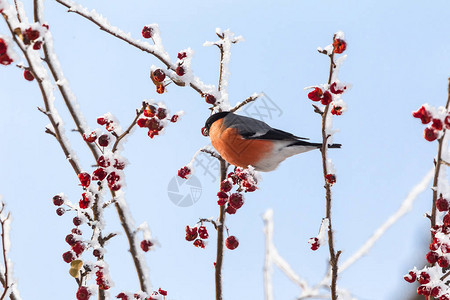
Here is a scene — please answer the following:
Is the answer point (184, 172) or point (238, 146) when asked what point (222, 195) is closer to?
point (184, 172)

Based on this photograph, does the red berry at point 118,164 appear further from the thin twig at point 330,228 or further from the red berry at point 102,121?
the thin twig at point 330,228

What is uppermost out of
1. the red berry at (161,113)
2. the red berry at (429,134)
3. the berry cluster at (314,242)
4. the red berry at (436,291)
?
Result: the red berry at (161,113)

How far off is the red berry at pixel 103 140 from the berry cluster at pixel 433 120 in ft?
3.98

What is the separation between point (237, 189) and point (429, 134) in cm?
92

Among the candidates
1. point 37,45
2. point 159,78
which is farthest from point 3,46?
point 159,78

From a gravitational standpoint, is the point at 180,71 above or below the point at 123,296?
above

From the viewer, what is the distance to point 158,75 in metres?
2.22

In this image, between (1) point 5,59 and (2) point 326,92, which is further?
(2) point 326,92

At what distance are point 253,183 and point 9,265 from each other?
107 cm

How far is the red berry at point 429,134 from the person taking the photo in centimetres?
162

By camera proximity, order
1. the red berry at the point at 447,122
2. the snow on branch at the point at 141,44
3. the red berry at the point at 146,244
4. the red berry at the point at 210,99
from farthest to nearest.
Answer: the red berry at the point at 210,99 < the snow on branch at the point at 141,44 < the red berry at the point at 146,244 < the red berry at the point at 447,122

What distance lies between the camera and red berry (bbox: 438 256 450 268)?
1.79m

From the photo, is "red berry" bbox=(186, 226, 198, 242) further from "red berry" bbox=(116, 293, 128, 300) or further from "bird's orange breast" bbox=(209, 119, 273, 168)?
"bird's orange breast" bbox=(209, 119, 273, 168)

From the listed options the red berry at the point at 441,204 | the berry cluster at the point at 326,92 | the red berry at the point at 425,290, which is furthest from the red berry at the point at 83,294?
the red berry at the point at 441,204
